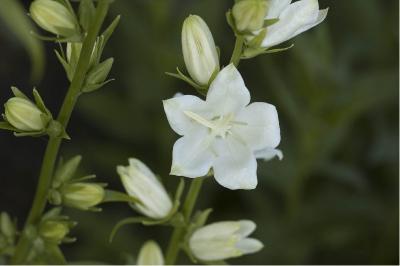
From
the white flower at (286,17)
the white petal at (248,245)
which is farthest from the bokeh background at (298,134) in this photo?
the white flower at (286,17)

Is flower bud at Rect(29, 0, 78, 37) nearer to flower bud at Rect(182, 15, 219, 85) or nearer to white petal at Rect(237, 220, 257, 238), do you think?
flower bud at Rect(182, 15, 219, 85)

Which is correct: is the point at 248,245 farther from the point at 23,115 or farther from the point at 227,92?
the point at 23,115

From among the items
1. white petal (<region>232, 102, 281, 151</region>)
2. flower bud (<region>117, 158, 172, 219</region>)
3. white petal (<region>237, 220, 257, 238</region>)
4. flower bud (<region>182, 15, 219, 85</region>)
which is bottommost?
white petal (<region>237, 220, 257, 238</region>)

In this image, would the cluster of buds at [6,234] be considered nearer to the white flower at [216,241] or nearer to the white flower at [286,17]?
the white flower at [216,241]

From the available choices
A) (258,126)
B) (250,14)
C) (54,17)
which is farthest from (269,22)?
(54,17)

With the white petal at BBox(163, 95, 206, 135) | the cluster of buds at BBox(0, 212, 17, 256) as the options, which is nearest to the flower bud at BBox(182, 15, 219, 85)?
the white petal at BBox(163, 95, 206, 135)

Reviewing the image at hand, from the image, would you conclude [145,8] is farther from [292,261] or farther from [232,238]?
[232,238]
